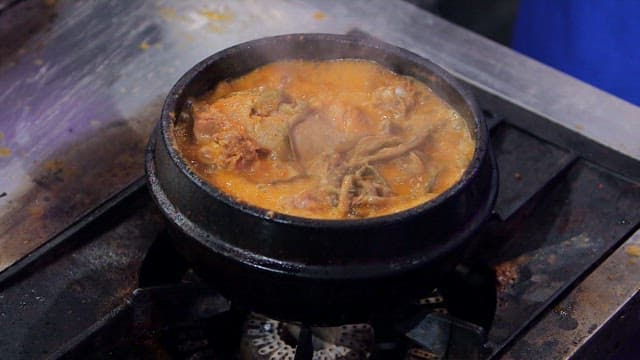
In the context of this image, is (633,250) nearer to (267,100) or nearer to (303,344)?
(303,344)

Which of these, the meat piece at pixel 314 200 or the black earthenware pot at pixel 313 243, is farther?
the meat piece at pixel 314 200

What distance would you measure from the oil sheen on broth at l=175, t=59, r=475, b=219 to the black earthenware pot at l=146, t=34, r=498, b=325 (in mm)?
75

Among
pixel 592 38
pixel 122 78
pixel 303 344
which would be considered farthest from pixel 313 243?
pixel 592 38

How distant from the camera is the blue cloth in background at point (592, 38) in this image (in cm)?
361

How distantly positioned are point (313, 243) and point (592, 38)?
253cm

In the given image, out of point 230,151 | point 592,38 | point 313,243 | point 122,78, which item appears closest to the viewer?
point 313,243

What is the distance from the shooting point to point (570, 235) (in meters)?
2.49

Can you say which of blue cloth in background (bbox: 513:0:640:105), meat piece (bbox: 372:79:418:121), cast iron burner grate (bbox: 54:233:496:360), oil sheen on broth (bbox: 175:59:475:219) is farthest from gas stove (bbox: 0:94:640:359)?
blue cloth in background (bbox: 513:0:640:105)

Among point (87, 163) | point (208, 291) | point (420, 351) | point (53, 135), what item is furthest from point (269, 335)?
point (53, 135)

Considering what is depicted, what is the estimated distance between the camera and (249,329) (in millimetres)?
2383

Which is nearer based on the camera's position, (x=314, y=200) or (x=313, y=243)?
→ (x=313, y=243)

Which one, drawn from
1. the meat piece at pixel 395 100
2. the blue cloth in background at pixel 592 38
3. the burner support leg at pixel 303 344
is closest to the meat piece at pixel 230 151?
the meat piece at pixel 395 100

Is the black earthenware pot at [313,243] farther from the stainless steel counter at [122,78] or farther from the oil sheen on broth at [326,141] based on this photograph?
the stainless steel counter at [122,78]

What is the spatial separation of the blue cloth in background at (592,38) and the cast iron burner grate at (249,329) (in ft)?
5.60
